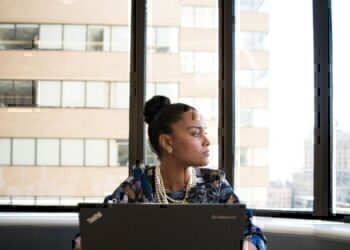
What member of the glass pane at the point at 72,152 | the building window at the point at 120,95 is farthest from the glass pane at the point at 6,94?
the building window at the point at 120,95

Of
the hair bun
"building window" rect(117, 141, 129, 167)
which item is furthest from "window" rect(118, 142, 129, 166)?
the hair bun

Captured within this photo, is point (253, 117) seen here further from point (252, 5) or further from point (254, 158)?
point (252, 5)

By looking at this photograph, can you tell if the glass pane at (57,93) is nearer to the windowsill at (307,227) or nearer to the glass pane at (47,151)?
the glass pane at (47,151)

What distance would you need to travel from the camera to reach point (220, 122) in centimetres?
342

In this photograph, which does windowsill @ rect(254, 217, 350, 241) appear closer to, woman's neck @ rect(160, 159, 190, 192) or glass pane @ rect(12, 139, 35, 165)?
woman's neck @ rect(160, 159, 190, 192)

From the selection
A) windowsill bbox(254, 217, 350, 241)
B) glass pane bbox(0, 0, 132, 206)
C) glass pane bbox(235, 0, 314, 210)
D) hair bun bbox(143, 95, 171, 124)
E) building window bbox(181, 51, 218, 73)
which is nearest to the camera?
hair bun bbox(143, 95, 171, 124)

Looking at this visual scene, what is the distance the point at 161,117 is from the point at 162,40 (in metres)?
1.65

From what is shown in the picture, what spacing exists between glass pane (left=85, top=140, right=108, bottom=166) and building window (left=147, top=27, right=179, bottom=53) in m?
0.82

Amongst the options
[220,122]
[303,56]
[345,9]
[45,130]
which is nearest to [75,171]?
[45,130]

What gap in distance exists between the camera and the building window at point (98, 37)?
375 centimetres

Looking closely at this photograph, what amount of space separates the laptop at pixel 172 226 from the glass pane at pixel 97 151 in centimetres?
273

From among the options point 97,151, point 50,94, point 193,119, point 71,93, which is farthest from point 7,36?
point 193,119

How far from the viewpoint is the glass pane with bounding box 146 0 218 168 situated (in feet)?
11.6

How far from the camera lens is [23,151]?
12.4ft
